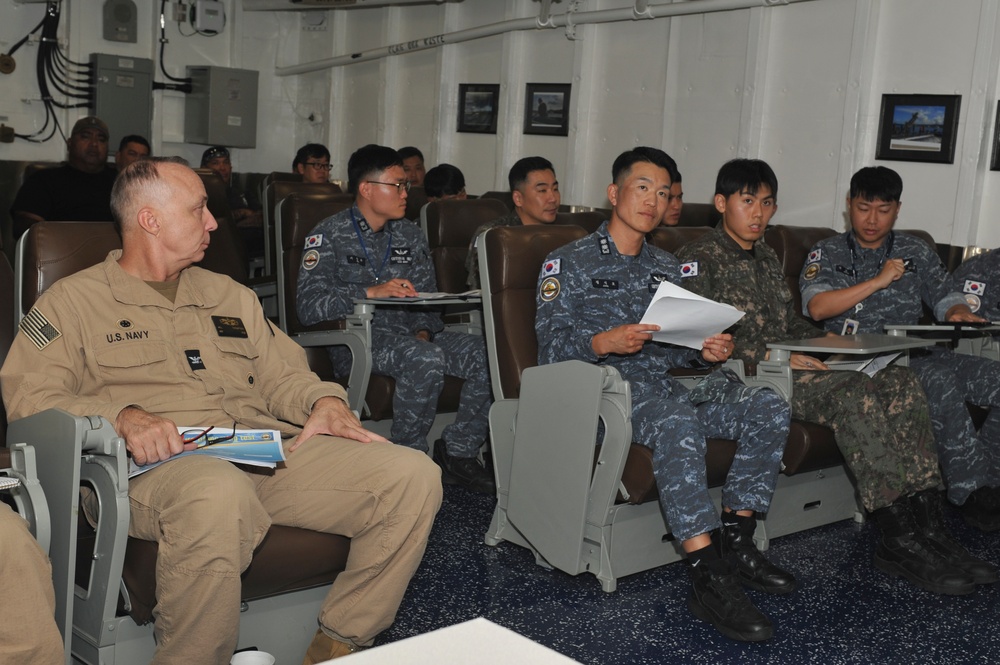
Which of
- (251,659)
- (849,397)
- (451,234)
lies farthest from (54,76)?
(251,659)

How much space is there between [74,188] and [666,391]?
4.06 metres

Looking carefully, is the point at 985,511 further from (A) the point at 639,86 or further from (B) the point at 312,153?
(B) the point at 312,153

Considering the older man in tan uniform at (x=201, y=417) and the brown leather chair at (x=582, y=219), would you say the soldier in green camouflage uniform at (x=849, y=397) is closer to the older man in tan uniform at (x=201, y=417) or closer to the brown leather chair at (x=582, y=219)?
the brown leather chair at (x=582, y=219)

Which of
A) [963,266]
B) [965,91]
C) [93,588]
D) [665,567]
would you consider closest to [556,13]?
[965,91]

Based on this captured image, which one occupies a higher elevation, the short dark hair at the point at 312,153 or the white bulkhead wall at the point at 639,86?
the white bulkhead wall at the point at 639,86

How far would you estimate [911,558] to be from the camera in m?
3.27

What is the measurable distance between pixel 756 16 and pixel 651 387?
3389mm

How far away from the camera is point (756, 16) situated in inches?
226

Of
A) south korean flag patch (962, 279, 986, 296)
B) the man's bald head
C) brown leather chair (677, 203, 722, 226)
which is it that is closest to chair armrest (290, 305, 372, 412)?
the man's bald head

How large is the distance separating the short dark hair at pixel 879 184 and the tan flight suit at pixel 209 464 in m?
2.56

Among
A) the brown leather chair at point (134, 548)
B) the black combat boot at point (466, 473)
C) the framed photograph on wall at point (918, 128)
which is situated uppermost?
the framed photograph on wall at point (918, 128)

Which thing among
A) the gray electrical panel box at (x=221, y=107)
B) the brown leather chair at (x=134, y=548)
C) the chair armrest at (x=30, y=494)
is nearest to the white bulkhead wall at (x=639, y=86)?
the gray electrical panel box at (x=221, y=107)

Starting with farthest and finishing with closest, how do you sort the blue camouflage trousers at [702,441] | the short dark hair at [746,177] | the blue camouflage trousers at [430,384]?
the blue camouflage trousers at [430,384]
the short dark hair at [746,177]
the blue camouflage trousers at [702,441]

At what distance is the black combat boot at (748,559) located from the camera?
10.2 feet
